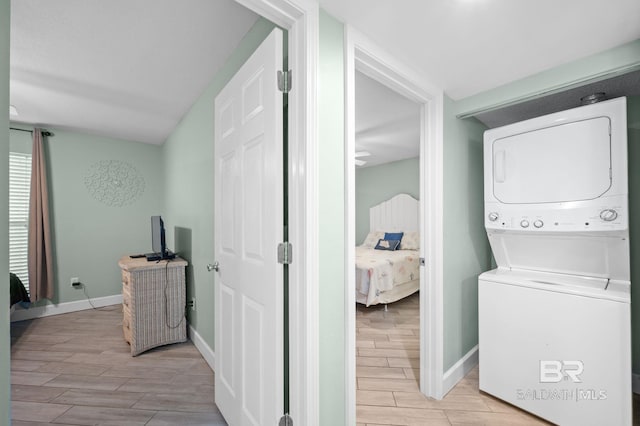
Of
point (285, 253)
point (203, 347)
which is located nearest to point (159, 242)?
point (203, 347)

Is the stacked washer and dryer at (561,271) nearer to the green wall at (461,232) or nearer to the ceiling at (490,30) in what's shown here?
the green wall at (461,232)

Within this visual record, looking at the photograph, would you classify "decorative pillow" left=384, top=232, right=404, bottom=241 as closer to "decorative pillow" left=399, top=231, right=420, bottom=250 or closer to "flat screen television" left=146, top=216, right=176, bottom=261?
"decorative pillow" left=399, top=231, right=420, bottom=250

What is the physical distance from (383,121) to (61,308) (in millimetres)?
4816

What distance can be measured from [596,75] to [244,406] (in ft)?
8.95

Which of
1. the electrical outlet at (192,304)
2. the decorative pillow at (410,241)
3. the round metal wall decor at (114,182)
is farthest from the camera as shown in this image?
the decorative pillow at (410,241)

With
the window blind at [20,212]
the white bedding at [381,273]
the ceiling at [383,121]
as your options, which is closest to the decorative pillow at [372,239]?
the white bedding at [381,273]

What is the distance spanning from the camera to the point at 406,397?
1965mm

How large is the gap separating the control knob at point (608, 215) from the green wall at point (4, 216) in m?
2.47

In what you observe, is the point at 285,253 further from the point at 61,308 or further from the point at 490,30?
the point at 61,308

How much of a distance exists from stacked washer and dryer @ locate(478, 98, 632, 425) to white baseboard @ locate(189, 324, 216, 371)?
2.08 meters

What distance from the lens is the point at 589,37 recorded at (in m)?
1.46

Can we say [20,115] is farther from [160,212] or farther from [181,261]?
[181,261]

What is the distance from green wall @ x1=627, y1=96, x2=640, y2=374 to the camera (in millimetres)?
1960

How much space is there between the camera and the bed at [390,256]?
361 cm
